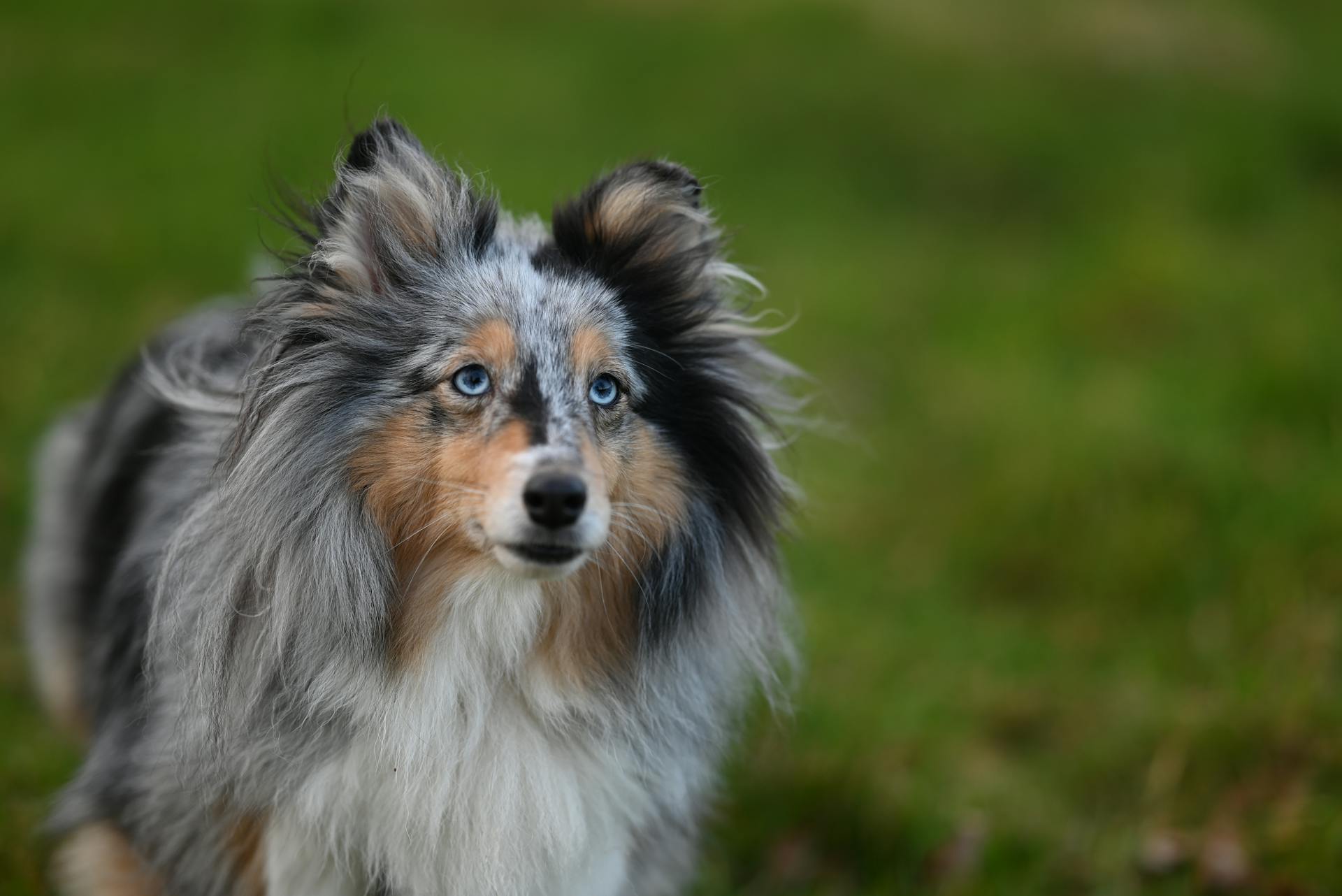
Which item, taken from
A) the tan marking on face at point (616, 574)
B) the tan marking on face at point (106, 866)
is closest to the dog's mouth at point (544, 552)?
the tan marking on face at point (616, 574)

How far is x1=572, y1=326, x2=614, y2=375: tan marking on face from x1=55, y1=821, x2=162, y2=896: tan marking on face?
1.80 meters

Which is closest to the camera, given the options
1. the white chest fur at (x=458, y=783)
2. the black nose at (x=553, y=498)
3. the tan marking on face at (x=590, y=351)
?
the black nose at (x=553, y=498)

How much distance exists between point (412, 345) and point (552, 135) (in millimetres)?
7051

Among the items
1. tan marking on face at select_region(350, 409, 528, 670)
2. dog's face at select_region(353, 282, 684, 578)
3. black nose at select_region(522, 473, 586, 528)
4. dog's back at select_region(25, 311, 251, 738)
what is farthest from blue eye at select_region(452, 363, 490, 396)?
dog's back at select_region(25, 311, 251, 738)

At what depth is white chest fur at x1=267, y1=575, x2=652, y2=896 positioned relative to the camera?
2932 mm

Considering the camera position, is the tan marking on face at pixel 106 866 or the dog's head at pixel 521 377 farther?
the tan marking on face at pixel 106 866

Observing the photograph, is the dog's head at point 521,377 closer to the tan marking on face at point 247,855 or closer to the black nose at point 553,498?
the black nose at point 553,498

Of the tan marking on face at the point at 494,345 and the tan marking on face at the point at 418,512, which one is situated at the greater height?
the tan marking on face at the point at 494,345

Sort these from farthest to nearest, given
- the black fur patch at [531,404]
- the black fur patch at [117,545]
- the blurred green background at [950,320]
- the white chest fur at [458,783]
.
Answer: the blurred green background at [950,320] < the black fur patch at [117,545] < the white chest fur at [458,783] < the black fur patch at [531,404]

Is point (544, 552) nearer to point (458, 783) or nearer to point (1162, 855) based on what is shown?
point (458, 783)

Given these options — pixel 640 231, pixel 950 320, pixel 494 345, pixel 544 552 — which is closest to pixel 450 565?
pixel 544 552

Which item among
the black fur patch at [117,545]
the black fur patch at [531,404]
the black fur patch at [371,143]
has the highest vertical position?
the black fur patch at [371,143]

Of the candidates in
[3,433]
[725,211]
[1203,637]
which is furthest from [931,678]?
[725,211]

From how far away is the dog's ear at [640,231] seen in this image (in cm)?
327
